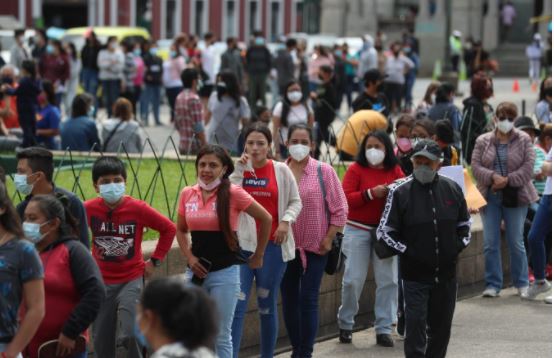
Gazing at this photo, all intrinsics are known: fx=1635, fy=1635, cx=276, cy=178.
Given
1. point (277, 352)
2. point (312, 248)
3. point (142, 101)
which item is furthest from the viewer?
point (142, 101)

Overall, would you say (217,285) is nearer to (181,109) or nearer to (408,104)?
(181,109)

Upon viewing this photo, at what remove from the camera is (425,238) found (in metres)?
9.79

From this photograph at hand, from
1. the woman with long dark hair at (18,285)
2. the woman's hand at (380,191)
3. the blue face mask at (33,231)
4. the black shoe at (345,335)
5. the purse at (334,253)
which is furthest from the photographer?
the black shoe at (345,335)

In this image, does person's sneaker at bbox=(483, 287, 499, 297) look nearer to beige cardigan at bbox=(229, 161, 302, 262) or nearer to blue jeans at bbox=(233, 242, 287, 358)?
blue jeans at bbox=(233, 242, 287, 358)

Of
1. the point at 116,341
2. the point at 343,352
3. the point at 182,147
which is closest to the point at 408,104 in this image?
the point at 182,147

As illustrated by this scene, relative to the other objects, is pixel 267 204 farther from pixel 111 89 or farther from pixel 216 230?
pixel 111 89

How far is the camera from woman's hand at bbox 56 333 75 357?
762 cm

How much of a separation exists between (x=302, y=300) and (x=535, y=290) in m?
3.75

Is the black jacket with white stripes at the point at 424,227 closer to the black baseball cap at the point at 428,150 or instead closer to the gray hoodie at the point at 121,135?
the black baseball cap at the point at 428,150

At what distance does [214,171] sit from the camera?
30.1ft

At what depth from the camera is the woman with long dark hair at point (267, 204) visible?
32.5ft

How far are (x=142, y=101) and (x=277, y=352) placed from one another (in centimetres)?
1917

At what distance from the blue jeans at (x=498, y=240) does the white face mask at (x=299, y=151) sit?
10.4 feet

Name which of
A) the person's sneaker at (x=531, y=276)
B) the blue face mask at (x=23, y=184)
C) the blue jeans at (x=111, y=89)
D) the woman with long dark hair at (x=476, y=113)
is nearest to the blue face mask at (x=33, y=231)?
the blue face mask at (x=23, y=184)
